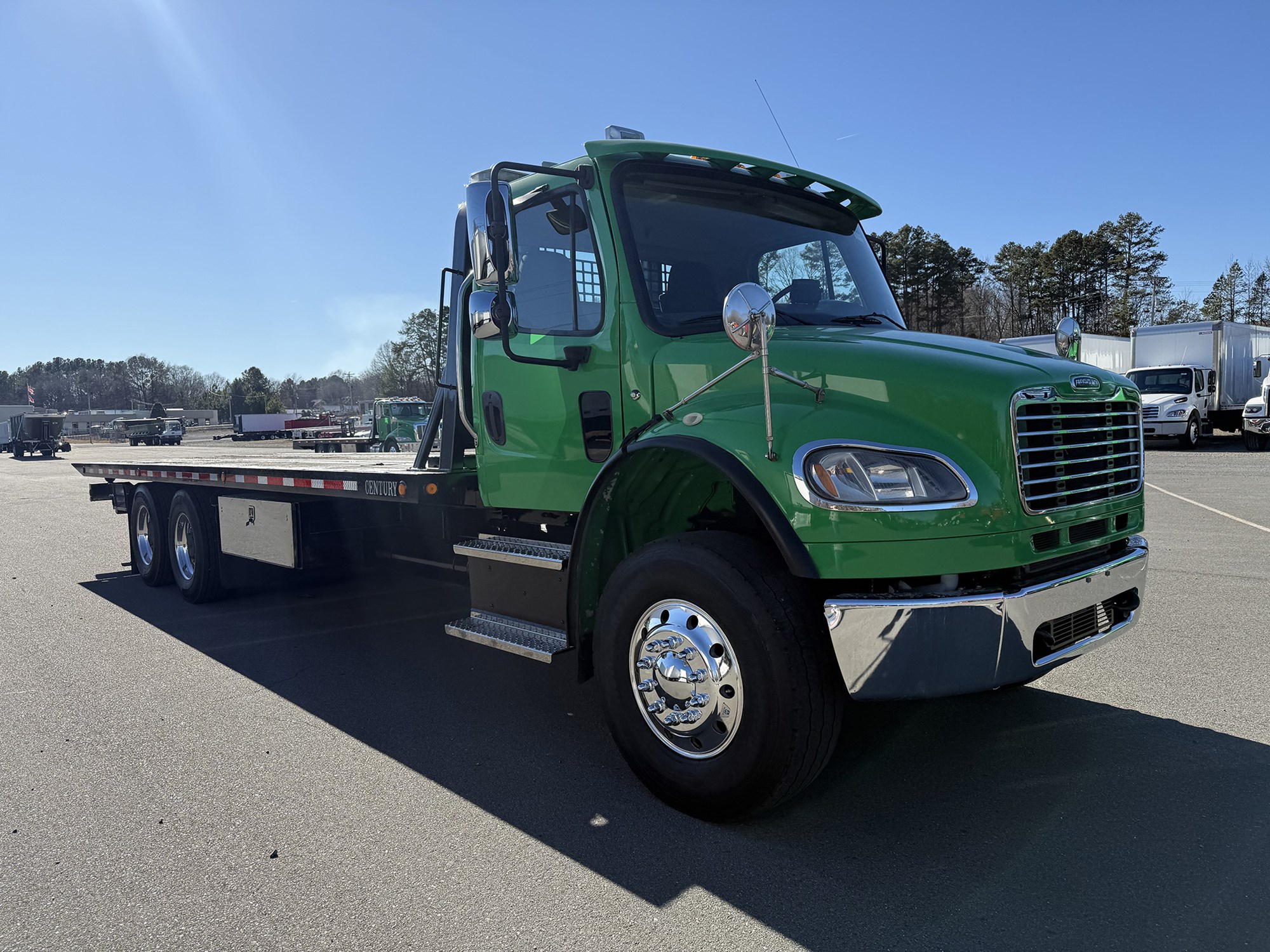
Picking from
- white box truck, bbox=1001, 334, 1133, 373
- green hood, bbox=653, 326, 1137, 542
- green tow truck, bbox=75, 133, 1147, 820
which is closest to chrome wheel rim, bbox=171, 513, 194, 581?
green tow truck, bbox=75, 133, 1147, 820

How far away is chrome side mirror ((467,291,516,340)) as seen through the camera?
3889mm

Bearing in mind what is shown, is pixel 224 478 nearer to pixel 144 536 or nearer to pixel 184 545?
pixel 184 545

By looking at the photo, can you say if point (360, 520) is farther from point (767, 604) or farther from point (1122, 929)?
point (1122, 929)

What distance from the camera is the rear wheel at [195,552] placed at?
7.43 m

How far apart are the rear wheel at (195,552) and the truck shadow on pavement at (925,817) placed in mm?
2848

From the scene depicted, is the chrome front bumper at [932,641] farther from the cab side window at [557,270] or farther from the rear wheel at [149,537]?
the rear wheel at [149,537]

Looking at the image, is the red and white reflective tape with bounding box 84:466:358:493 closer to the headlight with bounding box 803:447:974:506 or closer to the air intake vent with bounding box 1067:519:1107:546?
the headlight with bounding box 803:447:974:506

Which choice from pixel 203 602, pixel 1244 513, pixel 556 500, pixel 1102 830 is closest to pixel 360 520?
pixel 203 602

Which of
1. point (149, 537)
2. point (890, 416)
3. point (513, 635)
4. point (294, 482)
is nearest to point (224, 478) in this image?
point (294, 482)

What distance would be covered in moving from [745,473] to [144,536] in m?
7.61

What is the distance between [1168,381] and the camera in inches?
976

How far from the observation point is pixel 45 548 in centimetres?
1133

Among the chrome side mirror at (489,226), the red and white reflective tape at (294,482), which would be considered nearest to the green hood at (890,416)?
the chrome side mirror at (489,226)

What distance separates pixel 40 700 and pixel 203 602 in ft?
8.83
